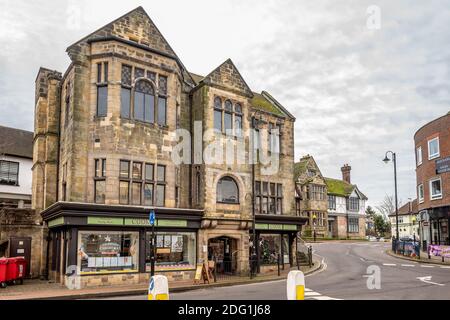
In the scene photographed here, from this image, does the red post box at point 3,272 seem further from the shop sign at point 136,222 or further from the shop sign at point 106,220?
the shop sign at point 136,222

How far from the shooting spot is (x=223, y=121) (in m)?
24.6

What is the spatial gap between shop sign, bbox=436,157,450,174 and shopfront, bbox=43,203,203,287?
71.5ft

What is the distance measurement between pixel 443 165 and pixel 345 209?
121 ft

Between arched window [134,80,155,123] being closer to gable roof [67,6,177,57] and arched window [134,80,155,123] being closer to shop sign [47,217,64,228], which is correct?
gable roof [67,6,177,57]

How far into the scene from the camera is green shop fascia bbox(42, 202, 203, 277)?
744 inches

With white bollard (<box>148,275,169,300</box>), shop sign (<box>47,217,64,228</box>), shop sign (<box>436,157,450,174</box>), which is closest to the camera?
white bollard (<box>148,275,169,300</box>)

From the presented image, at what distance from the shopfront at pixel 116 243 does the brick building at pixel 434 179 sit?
71.7 ft

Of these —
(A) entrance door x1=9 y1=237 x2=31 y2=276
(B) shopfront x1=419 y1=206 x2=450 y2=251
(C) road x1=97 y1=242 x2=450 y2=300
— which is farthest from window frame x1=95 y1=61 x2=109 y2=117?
(B) shopfront x1=419 y1=206 x2=450 y2=251

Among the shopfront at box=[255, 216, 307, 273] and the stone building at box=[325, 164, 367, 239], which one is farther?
the stone building at box=[325, 164, 367, 239]

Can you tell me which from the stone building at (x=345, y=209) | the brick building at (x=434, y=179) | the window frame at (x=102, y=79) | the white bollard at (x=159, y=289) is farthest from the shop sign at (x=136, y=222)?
the stone building at (x=345, y=209)

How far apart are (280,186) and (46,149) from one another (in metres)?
14.3

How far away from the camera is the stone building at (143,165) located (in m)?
20.0
